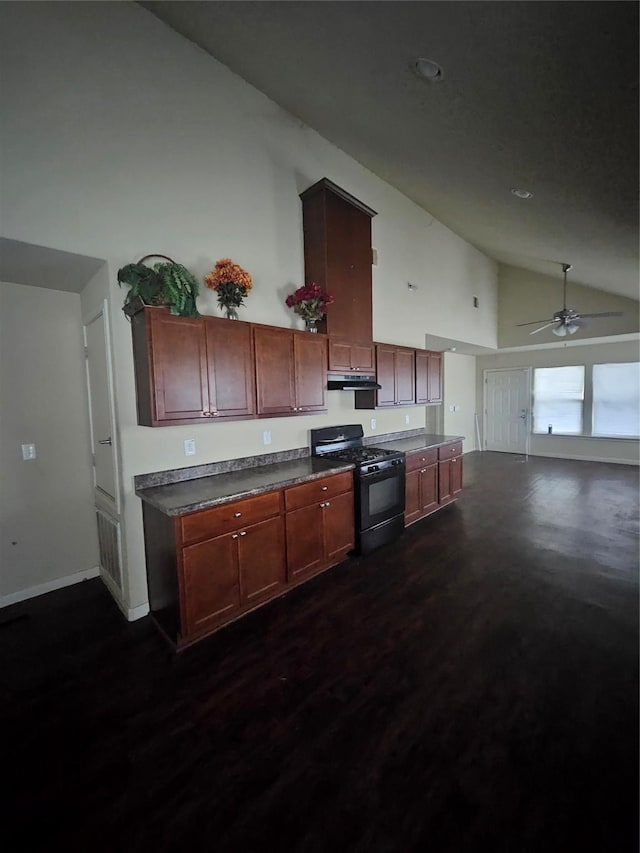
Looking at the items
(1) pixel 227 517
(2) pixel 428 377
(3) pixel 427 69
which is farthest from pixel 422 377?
(1) pixel 227 517

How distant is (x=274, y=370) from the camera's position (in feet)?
10.0

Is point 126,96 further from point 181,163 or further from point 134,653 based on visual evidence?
point 134,653

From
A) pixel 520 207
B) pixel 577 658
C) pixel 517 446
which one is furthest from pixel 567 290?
pixel 577 658

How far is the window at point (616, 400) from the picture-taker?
7.11 meters

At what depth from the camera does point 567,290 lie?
7.06 m

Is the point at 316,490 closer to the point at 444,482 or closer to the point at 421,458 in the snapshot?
the point at 421,458

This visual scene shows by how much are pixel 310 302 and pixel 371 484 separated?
1822mm

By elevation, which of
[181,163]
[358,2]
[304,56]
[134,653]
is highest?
[304,56]

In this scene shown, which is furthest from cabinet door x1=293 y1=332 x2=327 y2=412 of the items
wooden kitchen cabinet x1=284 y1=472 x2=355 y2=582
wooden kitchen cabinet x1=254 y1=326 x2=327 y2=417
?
wooden kitchen cabinet x1=284 y1=472 x2=355 y2=582

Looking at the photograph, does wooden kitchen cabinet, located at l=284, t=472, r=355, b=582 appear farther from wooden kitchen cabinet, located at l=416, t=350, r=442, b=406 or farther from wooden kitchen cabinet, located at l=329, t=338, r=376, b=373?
wooden kitchen cabinet, located at l=416, t=350, r=442, b=406

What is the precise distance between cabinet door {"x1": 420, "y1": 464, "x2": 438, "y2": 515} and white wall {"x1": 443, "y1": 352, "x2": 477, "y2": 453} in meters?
3.56

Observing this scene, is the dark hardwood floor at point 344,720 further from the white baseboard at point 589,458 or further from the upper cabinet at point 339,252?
the white baseboard at point 589,458

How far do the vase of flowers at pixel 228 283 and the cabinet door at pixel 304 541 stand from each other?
1.66 metres

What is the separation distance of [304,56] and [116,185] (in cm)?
169
